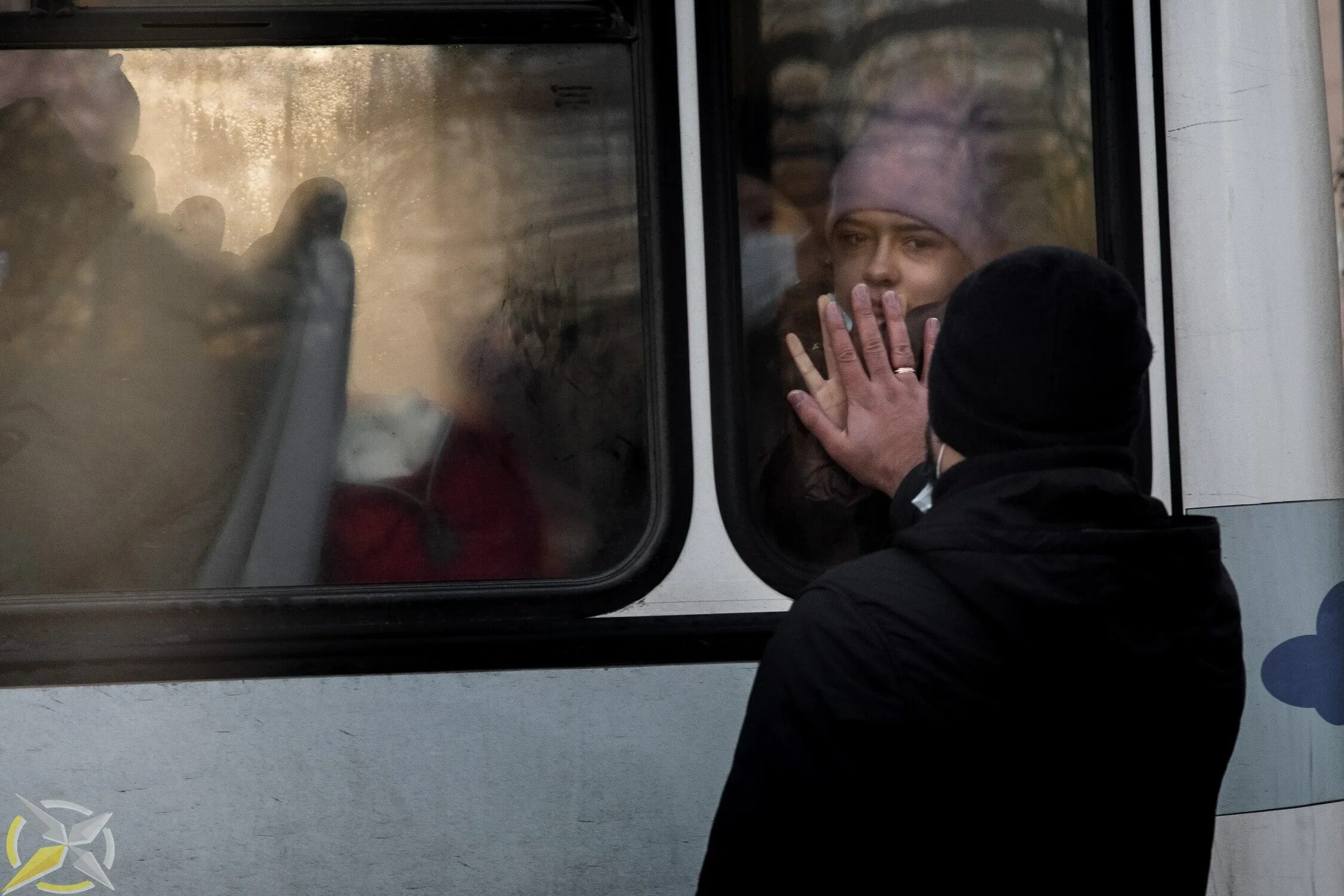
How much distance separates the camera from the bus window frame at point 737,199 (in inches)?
71.2

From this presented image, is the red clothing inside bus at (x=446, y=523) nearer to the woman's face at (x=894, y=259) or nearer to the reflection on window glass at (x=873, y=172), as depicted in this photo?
the reflection on window glass at (x=873, y=172)

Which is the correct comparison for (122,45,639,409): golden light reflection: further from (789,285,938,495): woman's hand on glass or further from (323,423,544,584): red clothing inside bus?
(789,285,938,495): woman's hand on glass

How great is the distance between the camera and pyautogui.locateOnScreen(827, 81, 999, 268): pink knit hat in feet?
6.06

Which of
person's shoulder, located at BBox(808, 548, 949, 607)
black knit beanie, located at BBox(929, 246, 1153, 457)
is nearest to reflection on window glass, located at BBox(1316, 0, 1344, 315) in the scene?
black knit beanie, located at BBox(929, 246, 1153, 457)

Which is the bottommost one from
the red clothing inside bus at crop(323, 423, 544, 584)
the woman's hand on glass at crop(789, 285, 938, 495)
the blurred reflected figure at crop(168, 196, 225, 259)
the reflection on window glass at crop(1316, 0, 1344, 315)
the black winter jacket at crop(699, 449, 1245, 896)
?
the black winter jacket at crop(699, 449, 1245, 896)

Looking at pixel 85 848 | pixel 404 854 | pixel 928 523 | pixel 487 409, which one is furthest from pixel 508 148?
pixel 85 848

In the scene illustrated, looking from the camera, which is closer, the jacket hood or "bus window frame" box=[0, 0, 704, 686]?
the jacket hood

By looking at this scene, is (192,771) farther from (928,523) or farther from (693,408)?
(928,523)

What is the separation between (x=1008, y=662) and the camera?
3.92ft

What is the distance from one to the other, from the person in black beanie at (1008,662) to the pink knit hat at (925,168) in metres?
0.58

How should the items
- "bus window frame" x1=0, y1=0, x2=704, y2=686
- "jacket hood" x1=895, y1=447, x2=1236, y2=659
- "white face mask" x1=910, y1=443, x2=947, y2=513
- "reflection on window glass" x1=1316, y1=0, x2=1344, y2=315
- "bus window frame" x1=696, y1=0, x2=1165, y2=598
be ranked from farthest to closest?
"reflection on window glass" x1=1316, y1=0, x2=1344, y2=315 → "bus window frame" x1=696, y1=0, x2=1165, y2=598 → "bus window frame" x1=0, y1=0, x2=704, y2=686 → "white face mask" x1=910, y1=443, x2=947, y2=513 → "jacket hood" x1=895, y1=447, x2=1236, y2=659

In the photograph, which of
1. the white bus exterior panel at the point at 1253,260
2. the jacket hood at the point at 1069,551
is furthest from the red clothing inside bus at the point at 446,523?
the white bus exterior panel at the point at 1253,260

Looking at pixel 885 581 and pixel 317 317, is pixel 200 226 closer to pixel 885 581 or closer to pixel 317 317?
pixel 317 317

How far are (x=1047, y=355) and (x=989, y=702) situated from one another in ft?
1.16
